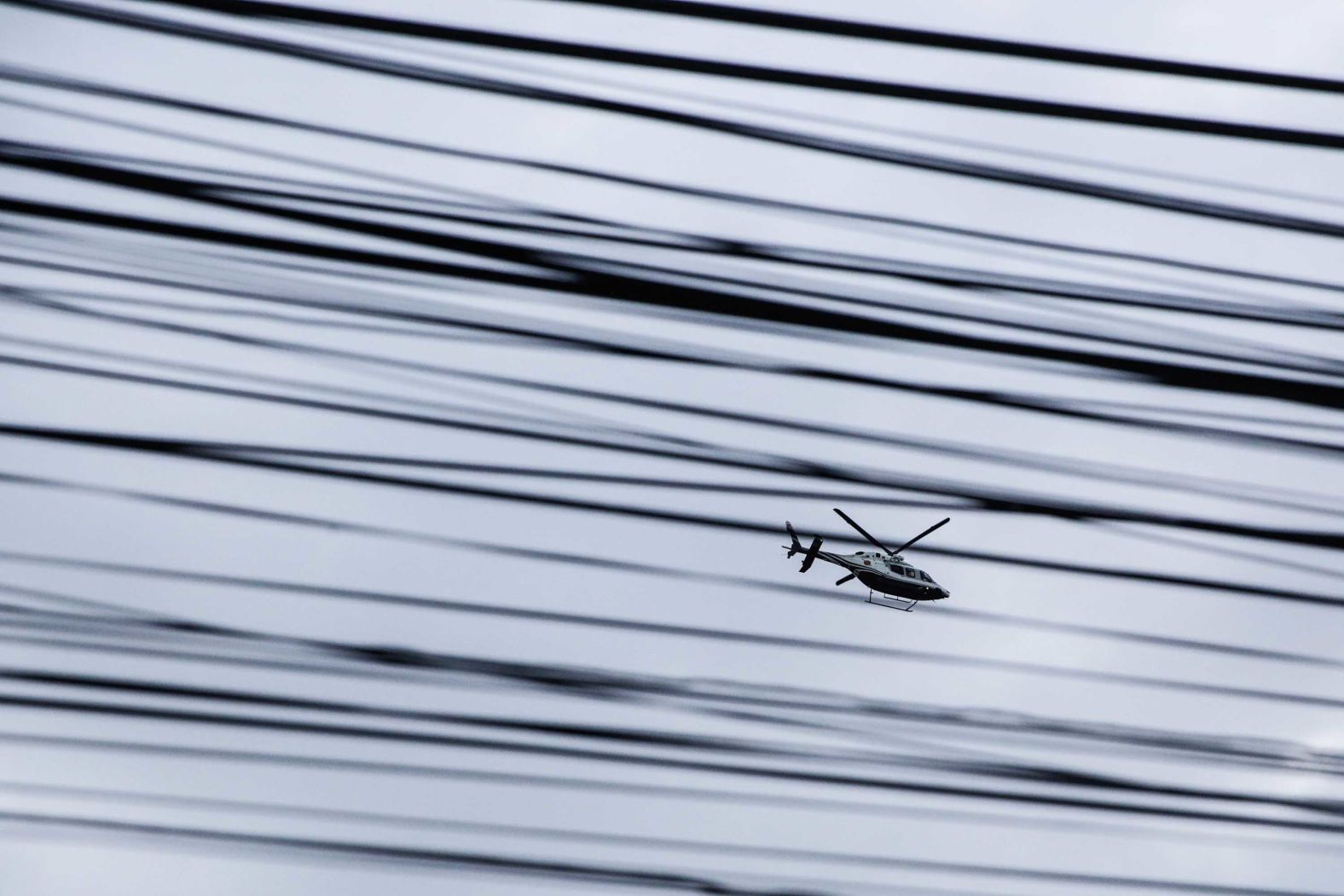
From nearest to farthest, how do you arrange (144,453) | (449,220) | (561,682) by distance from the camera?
(144,453) → (449,220) → (561,682)

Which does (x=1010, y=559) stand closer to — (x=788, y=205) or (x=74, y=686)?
(x=788, y=205)

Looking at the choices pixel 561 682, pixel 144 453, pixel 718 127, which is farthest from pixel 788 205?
pixel 144 453

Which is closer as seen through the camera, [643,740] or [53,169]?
[53,169]

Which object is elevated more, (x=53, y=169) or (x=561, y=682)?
(x=53, y=169)

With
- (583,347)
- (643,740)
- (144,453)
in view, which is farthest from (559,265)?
(643,740)

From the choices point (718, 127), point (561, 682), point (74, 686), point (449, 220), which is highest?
Result: point (718, 127)

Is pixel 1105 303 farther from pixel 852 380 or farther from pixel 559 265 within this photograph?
pixel 559 265

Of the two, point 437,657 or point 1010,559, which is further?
Answer: point 437,657

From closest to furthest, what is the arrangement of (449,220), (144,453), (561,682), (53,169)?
1. (53,169)
2. (144,453)
3. (449,220)
4. (561,682)

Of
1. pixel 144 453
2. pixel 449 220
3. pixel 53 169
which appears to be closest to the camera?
pixel 53 169
